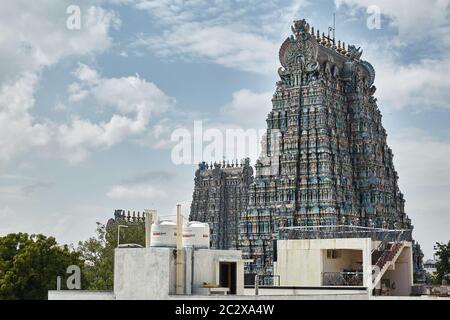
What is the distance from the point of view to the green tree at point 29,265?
74688 mm

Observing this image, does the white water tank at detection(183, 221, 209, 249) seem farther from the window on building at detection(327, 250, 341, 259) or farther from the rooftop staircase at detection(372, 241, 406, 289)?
the window on building at detection(327, 250, 341, 259)

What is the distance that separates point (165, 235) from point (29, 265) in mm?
40227

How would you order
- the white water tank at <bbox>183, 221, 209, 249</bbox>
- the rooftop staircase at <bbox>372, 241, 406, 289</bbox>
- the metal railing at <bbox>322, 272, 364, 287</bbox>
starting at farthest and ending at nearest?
1. the metal railing at <bbox>322, 272, 364, 287</bbox>
2. the rooftop staircase at <bbox>372, 241, 406, 289</bbox>
3. the white water tank at <bbox>183, 221, 209, 249</bbox>

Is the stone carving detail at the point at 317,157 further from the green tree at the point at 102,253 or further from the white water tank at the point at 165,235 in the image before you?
the white water tank at the point at 165,235

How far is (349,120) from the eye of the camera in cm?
12088

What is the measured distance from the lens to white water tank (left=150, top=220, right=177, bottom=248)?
1560 inches

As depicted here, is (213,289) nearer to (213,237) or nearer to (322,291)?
(322,291)

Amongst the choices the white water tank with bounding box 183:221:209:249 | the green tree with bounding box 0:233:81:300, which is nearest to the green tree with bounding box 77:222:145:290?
the green tree with bounding box 0:233:81:300

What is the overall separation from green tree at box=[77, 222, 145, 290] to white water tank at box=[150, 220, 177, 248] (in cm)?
5213

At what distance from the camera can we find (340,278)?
2279 inches

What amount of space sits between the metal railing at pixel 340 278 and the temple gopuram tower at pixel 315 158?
160 ft

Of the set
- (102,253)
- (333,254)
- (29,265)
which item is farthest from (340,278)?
(102,253)
